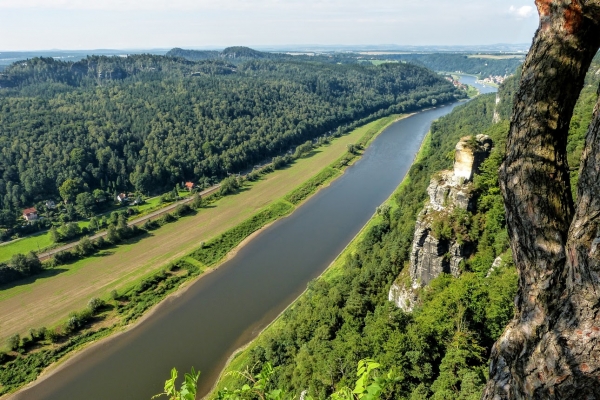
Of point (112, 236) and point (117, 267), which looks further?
point (112, 236)

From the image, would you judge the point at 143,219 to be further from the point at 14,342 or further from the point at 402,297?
the point at 402,297

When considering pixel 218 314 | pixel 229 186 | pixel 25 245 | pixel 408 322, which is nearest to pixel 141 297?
pixel 218 314

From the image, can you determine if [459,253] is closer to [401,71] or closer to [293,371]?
[293,371]

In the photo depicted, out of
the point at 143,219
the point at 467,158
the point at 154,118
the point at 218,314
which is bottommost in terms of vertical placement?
the point at 218,314

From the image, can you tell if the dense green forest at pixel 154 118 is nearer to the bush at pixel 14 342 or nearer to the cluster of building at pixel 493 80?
the bush at pixel 14 342

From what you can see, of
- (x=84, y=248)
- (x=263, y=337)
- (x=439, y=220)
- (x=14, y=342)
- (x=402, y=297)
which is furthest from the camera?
(x=84, y=248)

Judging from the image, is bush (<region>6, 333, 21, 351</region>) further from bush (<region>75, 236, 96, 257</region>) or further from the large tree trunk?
the large tree trunk
